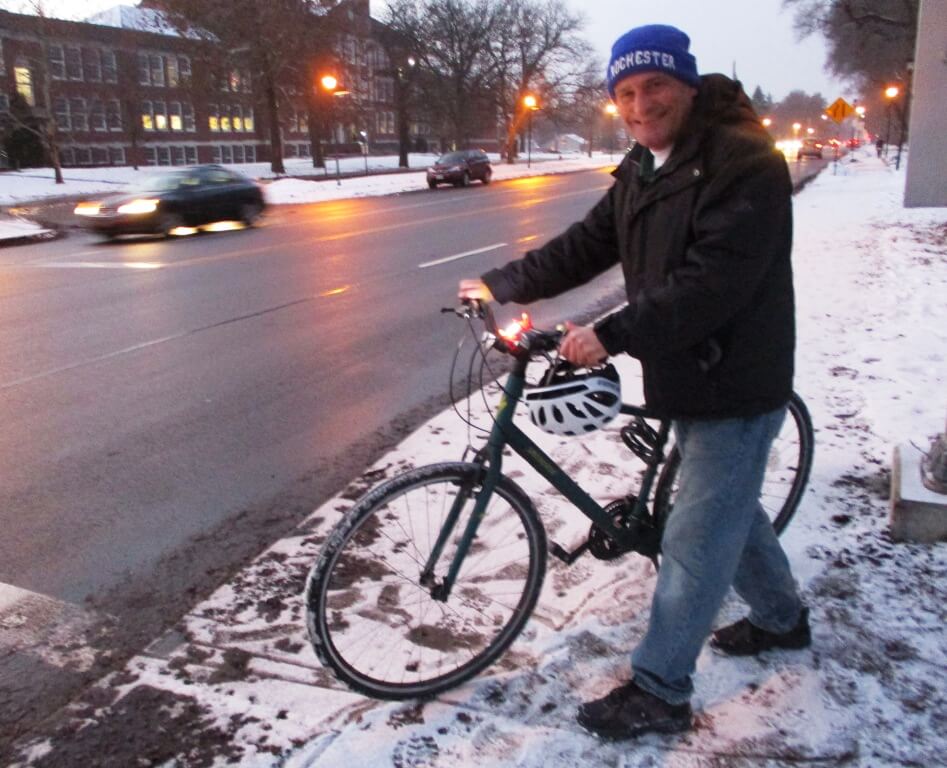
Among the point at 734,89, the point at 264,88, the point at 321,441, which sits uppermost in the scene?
the point at 264,88

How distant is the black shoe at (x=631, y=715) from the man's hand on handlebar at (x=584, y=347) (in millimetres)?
998

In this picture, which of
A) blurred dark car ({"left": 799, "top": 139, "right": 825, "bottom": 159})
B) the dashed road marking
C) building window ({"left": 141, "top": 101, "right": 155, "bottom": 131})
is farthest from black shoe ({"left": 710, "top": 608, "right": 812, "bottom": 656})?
building window ({"left": 141, "top": 101, "right": 155, "bottom": 131})

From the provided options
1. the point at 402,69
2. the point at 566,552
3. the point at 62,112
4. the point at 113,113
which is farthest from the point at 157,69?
the point at 566,552

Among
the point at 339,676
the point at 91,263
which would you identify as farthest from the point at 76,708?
the point at 91,263

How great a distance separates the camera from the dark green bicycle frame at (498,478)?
2.63 m

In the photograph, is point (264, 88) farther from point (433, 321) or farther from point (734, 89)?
point (734, 89)

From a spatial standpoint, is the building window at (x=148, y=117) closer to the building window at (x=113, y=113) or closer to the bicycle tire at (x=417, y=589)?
the building window at (x=113, y=113)

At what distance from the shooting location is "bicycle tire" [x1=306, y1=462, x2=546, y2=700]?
8.41 ft

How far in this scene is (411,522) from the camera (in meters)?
2.68

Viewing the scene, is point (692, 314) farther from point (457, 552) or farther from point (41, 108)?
point (41, 108)

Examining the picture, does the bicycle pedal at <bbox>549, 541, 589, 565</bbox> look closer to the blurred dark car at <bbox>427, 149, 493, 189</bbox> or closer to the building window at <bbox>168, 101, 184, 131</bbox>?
the blurred dark car at <bbox>427, 149, 493, 189</bbox>

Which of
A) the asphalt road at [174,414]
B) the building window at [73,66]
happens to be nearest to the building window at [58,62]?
the building window at [73,66]

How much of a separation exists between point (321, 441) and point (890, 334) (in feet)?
15.9

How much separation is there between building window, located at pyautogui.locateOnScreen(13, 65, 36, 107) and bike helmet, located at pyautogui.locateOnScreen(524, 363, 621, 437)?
188 feet
